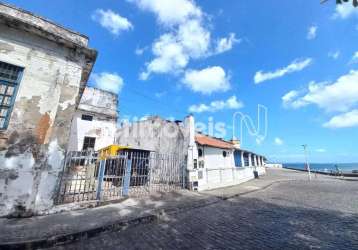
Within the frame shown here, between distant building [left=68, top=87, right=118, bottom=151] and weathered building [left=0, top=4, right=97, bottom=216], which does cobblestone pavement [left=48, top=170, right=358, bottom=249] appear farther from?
distant building [left=68, top=87, right=118, bottom=151]

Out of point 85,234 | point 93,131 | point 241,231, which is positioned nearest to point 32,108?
point 85,234

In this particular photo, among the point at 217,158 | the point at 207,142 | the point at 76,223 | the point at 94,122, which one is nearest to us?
the point at 76,223

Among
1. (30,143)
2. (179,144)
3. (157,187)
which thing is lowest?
(157,187)

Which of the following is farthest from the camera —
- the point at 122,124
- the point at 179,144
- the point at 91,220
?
the point at 122,124

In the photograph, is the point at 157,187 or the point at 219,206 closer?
the point at 219,206

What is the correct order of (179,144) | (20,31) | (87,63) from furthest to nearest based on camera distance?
(179,144) < (87,63) < (20,31)

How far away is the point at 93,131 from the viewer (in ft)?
68.6

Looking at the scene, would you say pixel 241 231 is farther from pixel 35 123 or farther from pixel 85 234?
pixel 35 123

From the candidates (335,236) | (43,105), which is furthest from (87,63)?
(335,236)

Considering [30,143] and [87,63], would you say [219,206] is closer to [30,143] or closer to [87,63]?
[30,143]

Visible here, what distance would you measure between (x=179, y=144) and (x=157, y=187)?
3.52 m

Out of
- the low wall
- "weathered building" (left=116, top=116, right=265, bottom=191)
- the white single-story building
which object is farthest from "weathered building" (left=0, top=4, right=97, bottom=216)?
the low wall

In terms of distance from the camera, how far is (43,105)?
6.99 meters

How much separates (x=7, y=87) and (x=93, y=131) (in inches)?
581
